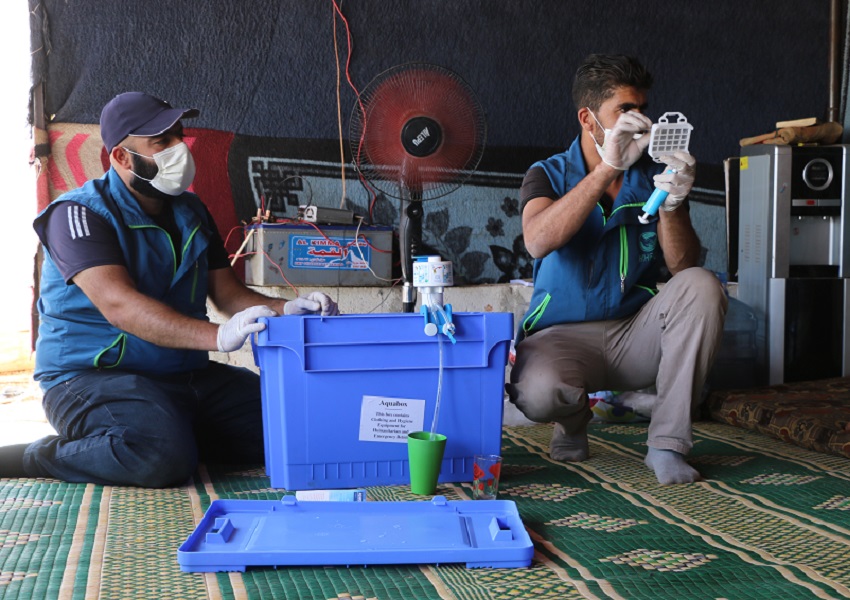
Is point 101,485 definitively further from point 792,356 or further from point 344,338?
point 792,356

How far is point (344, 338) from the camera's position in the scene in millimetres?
2047

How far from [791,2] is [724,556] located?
3.54 meters

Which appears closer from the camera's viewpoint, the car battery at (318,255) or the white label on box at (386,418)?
the white label on box at (386,418)

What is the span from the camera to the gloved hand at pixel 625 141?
2219mm

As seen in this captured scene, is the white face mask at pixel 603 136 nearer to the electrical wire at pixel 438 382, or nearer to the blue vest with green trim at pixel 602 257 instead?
the blue vest with green trim at pixel 602 257

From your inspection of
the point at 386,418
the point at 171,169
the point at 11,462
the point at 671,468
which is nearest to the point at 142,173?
the point at 171,169

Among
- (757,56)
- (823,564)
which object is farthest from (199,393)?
(757,56)

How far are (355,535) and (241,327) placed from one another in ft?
2.06

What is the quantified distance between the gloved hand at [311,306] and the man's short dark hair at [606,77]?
95 centimetres

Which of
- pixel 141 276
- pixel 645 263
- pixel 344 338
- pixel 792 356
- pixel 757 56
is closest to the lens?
pixel 344 338

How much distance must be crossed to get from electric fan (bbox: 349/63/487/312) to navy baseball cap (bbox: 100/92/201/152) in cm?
92

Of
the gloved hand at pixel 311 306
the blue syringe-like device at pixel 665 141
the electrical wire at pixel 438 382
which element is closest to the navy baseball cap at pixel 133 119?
the gloved hand at pixel 311 306

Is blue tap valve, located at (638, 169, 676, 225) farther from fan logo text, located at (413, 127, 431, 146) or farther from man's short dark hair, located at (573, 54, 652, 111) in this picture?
fan logo text, located at (413, 127, 431, 146)

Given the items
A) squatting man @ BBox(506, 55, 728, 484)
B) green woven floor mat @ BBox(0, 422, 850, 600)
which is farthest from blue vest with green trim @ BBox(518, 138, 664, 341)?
green woven floor mat @ BBox(0, 422, 850, 600)
